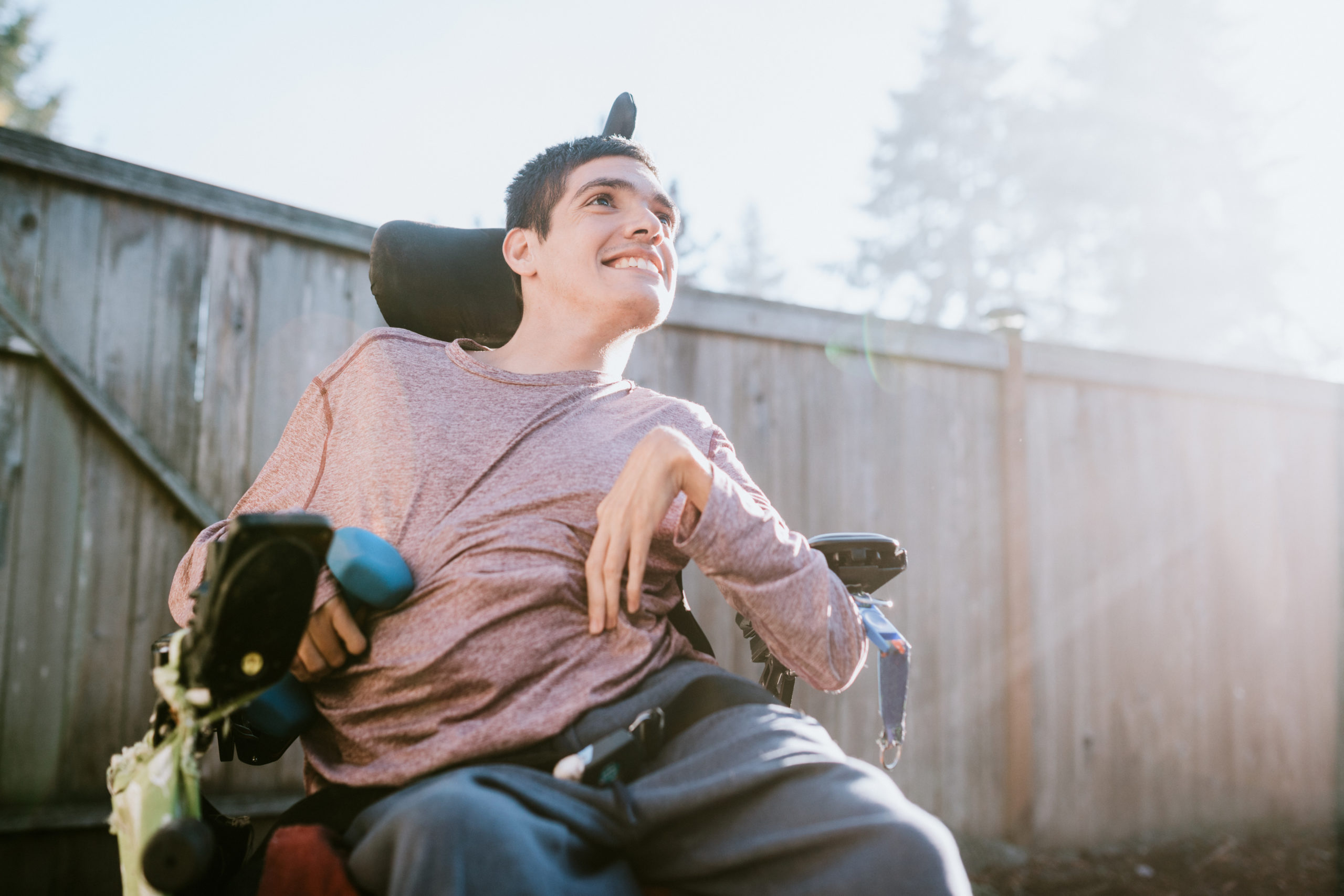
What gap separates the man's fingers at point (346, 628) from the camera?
1117 millimetres

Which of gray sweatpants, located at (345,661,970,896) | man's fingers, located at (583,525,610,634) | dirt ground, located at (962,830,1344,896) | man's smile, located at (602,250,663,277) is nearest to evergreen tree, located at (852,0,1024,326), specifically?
dirt ground, located at (962,830,1344,896)

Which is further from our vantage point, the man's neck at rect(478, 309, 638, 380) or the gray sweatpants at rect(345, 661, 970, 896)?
the man's neck at rect(478, 309, 638, 380)

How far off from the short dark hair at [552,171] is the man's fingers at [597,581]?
765mm

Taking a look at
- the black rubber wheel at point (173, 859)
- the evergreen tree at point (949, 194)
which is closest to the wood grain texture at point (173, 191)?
the black rubber wheel at point (173, 859)

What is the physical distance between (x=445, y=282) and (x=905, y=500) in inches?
92.5

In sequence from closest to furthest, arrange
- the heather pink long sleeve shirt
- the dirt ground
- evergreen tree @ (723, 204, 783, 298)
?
the heather pink long sleeve shirt → the dirt ground → evergreen tree @ (723, 204, 783, 298)

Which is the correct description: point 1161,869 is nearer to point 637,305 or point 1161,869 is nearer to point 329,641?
point 637,305

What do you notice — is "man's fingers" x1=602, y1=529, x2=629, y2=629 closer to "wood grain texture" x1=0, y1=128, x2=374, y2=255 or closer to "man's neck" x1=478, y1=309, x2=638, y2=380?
"man's neck" x1=478, y1=309, x2=638, y2=380

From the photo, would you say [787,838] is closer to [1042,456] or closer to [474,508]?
[474,508]

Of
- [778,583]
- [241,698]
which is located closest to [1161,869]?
[778,583]

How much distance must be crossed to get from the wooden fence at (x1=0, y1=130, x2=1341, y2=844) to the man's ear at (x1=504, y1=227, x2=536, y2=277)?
1.19 meters

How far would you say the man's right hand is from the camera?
3.64 ft

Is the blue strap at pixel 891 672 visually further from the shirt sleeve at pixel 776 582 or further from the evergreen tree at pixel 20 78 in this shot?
→ the evergreen tree at pixel 20 78

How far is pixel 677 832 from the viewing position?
0.97 meters
